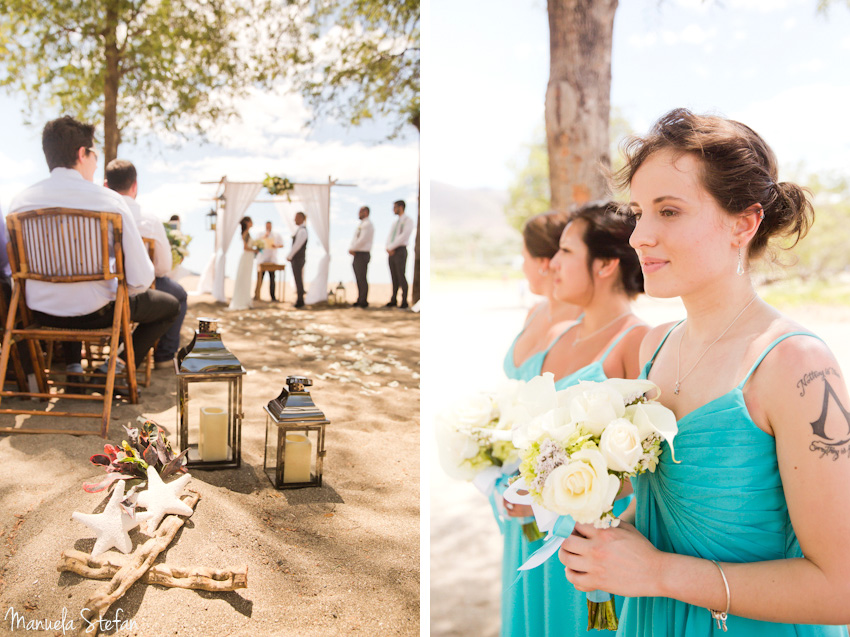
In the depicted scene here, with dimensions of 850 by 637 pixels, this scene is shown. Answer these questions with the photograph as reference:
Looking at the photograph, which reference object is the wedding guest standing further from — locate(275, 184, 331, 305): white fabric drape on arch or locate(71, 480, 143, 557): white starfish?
locate(71, 480, 143, 557): white starfish

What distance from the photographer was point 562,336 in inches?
79.4

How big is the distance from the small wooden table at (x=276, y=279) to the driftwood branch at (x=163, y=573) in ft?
6.59

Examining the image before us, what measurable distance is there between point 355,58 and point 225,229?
4.52ft

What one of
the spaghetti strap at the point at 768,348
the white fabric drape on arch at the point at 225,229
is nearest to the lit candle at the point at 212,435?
the white fabric drape on arch at the point at 225,229

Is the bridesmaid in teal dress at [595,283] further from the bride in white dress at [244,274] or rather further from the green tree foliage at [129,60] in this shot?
the green tree foliage at [129,60]

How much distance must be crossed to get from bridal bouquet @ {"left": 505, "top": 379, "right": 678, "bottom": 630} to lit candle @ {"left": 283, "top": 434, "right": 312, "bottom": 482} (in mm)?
1437

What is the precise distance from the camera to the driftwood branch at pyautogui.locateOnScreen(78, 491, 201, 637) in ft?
5.84

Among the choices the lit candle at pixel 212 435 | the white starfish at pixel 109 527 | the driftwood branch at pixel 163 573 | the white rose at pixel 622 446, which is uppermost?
the white rose at pixel 622 446

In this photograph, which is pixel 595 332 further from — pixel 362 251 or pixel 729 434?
pixel 362 251

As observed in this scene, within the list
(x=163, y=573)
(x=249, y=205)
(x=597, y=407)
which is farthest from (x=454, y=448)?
(x=249, y=205)

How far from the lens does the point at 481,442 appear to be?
1.44 meters

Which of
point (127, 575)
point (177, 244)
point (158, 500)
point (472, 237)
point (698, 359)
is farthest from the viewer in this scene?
point (472, 237)

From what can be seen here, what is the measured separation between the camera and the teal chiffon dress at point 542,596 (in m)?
1.63

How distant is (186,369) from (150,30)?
199 centimetres
